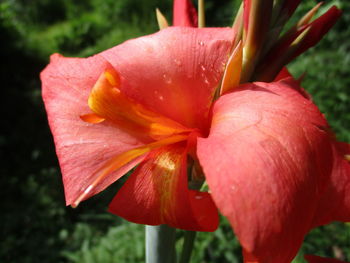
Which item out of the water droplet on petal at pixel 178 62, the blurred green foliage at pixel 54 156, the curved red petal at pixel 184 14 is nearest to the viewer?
the water droplet on petal at pixel 178 62

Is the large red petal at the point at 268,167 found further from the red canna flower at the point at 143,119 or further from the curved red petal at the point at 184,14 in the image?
the curved red petal at the point at 184,14

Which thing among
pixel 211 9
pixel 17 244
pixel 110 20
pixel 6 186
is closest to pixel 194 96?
pixel 17 244

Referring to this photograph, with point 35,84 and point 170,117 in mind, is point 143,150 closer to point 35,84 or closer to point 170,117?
point 170,117

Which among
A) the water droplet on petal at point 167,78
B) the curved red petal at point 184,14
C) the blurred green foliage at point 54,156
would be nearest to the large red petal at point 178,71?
the water droplet on petal at point 167,78

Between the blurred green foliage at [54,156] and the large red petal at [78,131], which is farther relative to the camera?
the blurred green foliage at [54,156]

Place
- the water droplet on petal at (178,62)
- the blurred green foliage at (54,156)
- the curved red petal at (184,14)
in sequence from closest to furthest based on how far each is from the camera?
the water droplet on petal at (178,62) < the curved red petal at (184,14) < the blurred green foliage at (54,156)

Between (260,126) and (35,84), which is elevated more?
(260,126)
